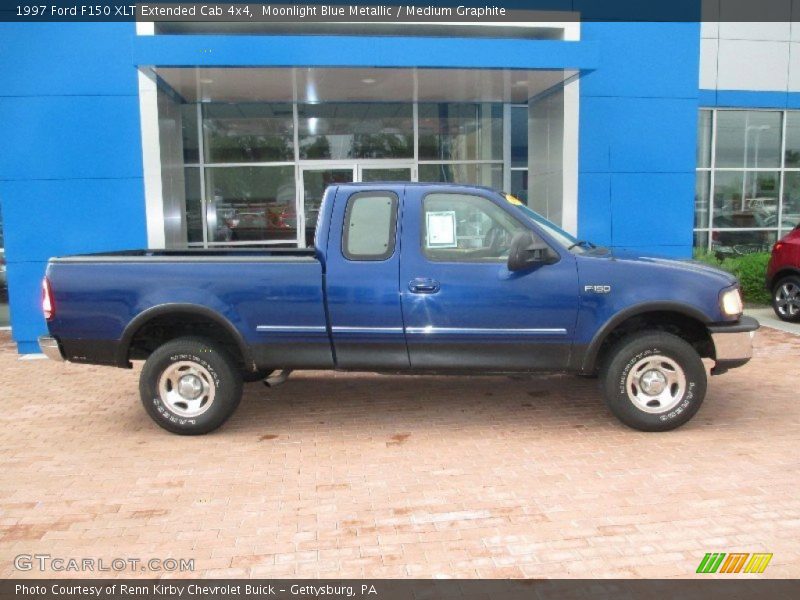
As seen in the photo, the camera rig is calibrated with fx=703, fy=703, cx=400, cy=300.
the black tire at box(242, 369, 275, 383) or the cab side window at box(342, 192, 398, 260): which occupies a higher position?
the cab side window at box(342, 192, 398, 260)

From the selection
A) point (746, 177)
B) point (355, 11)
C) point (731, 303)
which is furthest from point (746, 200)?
point (731, 303)

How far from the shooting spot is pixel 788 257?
10695 mm

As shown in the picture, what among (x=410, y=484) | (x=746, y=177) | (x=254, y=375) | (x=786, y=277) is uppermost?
(x=746, y=177)

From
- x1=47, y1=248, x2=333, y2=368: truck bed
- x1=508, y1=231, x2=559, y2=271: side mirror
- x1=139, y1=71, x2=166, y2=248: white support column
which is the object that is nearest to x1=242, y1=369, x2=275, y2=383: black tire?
x1=47, y1=248, x2=333, y2=368: truck bed

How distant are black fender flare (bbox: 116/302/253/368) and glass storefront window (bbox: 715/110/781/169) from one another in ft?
41.2

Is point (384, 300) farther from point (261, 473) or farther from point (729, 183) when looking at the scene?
point (729, 183)

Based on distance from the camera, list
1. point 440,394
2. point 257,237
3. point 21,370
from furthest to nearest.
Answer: point 257,237 → point 21,370 → point 440,394

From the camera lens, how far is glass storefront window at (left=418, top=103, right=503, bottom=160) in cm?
1239

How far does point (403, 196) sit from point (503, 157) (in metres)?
7.13

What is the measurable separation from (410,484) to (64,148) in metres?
7.18

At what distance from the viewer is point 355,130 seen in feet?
40.4

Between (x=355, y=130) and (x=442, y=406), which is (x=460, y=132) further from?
(x=442, y=406)
